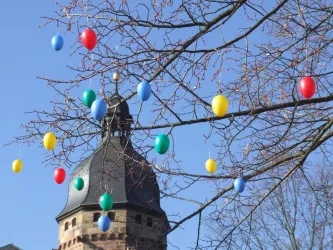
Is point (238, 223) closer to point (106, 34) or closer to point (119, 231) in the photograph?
point (106, 34)

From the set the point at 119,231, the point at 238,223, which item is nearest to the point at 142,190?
the point at 119,231

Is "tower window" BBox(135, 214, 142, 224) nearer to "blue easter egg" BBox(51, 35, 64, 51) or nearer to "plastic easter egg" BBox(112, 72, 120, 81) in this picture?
"plastic easter egg" BBox(112, 72, 120, 81)

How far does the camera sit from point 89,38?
7.03m

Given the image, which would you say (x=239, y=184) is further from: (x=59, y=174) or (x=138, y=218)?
(x=138, y=218)

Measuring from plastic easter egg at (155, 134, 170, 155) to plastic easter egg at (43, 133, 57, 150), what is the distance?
3.89ft

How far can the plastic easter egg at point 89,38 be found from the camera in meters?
7.03

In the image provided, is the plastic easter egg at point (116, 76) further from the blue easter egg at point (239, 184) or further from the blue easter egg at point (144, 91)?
the blue easter egg at point (239, 184)

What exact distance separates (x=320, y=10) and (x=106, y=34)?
2334mm

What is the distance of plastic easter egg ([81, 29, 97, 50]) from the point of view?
7031mm

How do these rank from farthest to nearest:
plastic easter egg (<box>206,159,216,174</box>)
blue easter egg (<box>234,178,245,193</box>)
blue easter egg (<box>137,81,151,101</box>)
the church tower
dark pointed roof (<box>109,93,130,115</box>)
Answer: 1. the church tower
2. plastic easter egg (<box>206,159,216,174</box>)
3. blue easter egg (<box>234,178,245,193</box>)
4. dark pointed roof (<box>109,93,130,115</box>)
5. blue easter egg (<box>137,81,151,101</box>)

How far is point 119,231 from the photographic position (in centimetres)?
2277

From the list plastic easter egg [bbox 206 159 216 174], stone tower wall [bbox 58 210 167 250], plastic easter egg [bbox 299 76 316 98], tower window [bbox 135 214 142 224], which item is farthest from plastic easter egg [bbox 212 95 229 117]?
tower window [bbox 135 214 142 224]

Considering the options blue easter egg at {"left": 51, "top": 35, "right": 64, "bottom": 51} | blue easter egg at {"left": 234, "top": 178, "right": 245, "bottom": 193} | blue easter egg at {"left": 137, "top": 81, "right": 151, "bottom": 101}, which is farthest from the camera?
blue easter egg at {"left": 234, "top": 178, "right": 245, "bottom": 193}

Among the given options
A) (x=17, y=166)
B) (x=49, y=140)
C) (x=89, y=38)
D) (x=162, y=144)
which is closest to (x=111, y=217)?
(x=17, y=166)
